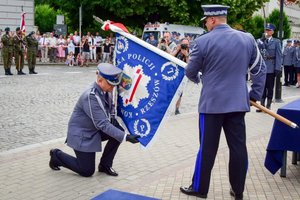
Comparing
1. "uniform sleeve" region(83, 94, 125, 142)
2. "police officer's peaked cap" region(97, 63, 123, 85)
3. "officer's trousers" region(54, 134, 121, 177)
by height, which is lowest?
"officer's trousers" region(54, 134, 121, 177)

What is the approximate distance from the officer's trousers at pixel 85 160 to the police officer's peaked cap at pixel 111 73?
0.81 m

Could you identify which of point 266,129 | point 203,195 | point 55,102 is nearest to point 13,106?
point 55,102

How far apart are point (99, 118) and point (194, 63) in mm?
1401

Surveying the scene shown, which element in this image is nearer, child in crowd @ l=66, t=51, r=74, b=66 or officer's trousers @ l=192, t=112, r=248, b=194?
officer's trousers @ l=192, t=112, r=248, b=194

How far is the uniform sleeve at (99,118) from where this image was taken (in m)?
5.74

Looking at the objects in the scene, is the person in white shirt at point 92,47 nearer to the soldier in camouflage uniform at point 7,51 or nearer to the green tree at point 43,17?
the soldier in camouflage uniform at point 7,51

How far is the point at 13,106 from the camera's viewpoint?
1223cm

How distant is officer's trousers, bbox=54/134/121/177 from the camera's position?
6117mm

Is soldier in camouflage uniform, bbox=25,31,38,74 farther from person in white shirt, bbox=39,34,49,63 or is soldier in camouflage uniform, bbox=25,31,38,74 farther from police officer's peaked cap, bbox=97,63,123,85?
police officer's peaked cap, bbox=97,63,123,85

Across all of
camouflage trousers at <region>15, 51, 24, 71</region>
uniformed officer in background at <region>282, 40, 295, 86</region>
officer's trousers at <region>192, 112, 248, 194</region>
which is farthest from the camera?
camouflage trousers at <region>15, 51, 24, 71</region>

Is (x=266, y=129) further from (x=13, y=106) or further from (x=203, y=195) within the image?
(x=13, y=106)

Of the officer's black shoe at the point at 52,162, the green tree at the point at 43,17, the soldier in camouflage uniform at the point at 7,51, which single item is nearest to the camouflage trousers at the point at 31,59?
the soldier in camouflage uniform at the point at 7,51

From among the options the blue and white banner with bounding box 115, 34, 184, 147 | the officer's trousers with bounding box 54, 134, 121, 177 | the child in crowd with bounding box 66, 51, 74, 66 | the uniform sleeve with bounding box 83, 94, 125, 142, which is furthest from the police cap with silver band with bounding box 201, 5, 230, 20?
the child in crowd with bounding box 66, 51, 74, 66

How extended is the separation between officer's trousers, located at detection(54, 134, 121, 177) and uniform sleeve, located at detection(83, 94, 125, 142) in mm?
427
